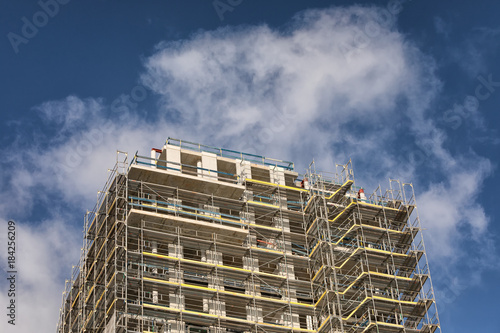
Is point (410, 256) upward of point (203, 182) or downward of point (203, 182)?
downward

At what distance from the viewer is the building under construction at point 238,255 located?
6631 cm

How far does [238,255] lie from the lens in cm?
7112

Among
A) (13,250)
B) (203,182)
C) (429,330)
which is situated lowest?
(429,330)

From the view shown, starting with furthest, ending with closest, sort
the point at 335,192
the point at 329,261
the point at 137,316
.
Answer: the point at 335,192
the point at 329,261
the point at 137,316

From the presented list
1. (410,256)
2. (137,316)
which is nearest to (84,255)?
(137,316)

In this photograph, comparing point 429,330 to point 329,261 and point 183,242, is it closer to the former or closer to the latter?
point 329,261

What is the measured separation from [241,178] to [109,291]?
16.3 metres

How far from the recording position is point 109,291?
66.1 m

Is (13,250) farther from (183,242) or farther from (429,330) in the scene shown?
(429,330)

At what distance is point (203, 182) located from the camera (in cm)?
7319

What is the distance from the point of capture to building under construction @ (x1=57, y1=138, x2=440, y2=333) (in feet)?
218

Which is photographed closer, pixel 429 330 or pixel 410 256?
pixel 429 330

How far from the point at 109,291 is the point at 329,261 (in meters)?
17.6

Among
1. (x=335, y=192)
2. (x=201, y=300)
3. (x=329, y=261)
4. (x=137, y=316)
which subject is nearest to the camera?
(x=137, y=316)
